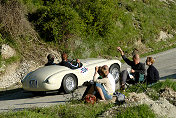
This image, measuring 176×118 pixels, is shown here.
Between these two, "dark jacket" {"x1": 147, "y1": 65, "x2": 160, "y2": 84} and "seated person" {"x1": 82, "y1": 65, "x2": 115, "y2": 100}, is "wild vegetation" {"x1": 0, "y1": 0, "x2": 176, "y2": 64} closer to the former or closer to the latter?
"dark jacket" {"x1": 147, "y1": 65, "x2": 160, "y2": 84}

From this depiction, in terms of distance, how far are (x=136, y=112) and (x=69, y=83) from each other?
16.0ft

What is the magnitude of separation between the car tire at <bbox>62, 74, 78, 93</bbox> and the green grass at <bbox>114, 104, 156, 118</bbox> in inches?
172

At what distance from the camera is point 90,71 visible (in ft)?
38.7

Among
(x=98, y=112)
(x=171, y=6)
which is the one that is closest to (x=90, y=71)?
(x=98, y=112)

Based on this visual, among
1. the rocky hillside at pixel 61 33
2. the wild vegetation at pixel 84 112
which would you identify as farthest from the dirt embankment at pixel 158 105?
the rocky hillside at pixel 61 33

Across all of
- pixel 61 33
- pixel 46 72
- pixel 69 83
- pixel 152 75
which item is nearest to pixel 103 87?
pixel 152 75

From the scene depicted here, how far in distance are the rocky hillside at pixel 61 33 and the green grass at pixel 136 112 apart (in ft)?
29.4

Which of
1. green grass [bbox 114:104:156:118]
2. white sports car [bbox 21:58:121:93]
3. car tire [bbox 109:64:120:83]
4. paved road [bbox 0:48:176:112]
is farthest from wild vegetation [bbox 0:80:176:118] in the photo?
car tire [bbox 109:64:120:83]

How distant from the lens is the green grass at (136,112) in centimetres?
636

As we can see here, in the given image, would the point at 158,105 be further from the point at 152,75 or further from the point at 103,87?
the point at 152,75

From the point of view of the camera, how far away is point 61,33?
18.1 m

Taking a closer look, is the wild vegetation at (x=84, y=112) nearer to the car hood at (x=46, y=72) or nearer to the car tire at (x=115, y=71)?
the car hood at (x=46, y=72)

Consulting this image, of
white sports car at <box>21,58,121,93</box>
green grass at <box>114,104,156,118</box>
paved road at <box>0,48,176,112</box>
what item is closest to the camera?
green grass at <box>114,104,156,118</box>

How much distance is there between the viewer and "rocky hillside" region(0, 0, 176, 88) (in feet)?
52.1
